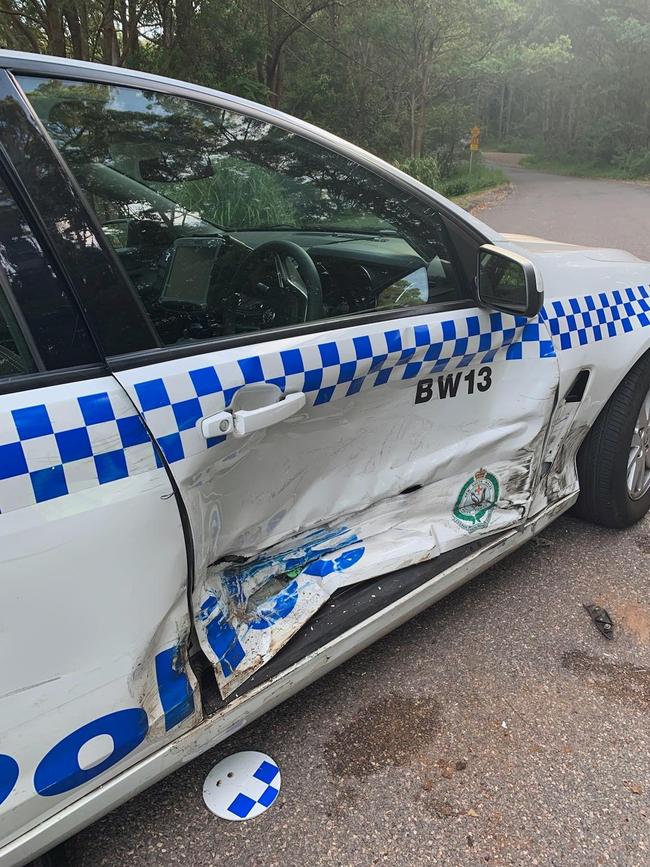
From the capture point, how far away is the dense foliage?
11.5 m

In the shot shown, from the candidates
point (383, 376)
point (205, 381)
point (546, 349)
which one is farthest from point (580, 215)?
point (205, 381)

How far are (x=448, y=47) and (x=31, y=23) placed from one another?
1480 centimetres

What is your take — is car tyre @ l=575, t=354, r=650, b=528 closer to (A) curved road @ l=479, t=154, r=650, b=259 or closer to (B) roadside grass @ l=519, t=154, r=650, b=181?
(A) curved road @ l=479, t=154, r=650, b=259

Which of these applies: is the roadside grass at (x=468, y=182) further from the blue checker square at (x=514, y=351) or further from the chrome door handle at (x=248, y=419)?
the chrome door handle at (x=248, y=419)

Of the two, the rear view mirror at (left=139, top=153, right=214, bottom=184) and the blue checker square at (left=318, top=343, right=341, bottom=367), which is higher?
the rear view mirror at (left=139, top=153, right=214, bottom=184)

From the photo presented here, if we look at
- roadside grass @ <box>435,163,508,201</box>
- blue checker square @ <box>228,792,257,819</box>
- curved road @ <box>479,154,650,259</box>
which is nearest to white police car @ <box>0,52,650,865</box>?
blue checker square @ <box>228,792,257,819</box>

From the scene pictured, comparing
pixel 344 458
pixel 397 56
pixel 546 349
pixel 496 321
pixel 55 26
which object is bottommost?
pixel 344 458

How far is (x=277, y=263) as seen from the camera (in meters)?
1.83

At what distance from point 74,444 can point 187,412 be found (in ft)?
0.75

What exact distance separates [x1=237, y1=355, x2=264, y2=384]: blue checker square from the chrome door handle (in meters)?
0.06

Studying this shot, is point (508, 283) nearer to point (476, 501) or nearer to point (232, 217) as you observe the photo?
point (476, 501)

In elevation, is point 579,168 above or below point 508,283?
above

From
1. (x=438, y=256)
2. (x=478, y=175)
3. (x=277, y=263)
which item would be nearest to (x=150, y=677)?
(x=277, y=263)

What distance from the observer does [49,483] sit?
1.12 m
